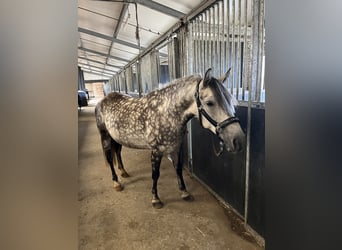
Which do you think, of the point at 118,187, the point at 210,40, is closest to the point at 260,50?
the point at 210,40

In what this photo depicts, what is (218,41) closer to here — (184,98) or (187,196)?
(184,98)

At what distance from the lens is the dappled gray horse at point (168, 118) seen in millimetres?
1269

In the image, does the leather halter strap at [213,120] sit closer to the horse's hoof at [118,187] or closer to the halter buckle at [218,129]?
the halter buckle at [218,129]

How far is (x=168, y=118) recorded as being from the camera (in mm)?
1639

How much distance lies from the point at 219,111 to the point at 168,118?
0.48 metres

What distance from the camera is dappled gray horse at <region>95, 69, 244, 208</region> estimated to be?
1269 mm

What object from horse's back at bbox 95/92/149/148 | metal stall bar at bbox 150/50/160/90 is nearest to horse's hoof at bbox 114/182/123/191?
horse's back at bbox 95/92/149/148

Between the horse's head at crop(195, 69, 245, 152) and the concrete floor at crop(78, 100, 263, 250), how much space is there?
24.0 inches

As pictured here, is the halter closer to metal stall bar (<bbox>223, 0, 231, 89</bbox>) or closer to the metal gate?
the metal gate
